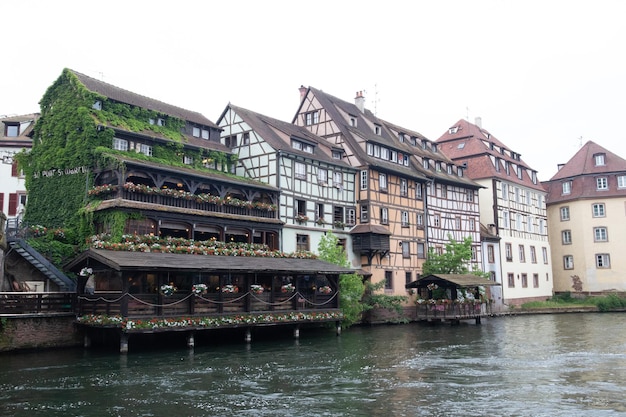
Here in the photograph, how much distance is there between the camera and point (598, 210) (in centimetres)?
6147

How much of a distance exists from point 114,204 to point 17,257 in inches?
203

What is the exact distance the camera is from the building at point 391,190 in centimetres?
4378

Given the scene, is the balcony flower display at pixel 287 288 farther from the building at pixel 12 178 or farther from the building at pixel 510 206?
the building at pixel 510 206

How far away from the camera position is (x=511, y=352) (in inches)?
1010

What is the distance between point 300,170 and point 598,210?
1384 inches

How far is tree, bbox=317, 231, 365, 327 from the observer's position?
3616 cm

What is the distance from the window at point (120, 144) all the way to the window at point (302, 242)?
464 inches

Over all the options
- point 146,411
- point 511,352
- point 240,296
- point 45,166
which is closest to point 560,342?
point 511,352

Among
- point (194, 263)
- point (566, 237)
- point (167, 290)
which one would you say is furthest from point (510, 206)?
point (167, 290)

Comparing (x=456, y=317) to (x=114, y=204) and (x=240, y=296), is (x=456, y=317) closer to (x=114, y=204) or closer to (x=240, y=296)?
(x=240, y=296)

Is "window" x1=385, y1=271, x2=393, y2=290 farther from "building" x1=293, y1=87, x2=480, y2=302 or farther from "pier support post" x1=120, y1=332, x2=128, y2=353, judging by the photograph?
"pier support post" x1=120, y1=332, x2=128, y2=353

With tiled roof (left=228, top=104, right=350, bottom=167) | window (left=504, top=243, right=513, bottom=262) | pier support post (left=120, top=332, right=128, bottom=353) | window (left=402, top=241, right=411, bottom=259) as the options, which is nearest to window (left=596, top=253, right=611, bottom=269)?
window (left=504, top=243, right=513, bottom=262)

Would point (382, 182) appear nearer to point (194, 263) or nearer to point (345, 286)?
point (345, 286)

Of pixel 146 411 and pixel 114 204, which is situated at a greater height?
pixel 114 204
